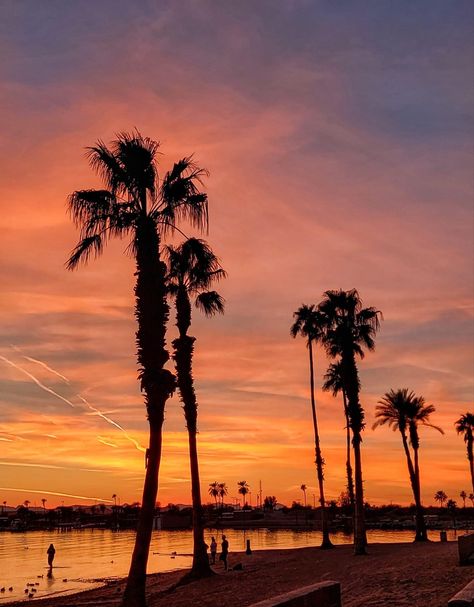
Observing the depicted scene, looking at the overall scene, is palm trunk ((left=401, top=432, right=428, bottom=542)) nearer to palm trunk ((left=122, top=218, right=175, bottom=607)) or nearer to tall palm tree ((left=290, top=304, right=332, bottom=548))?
tall palm tree ((left=290, top=304, right=332, bottom=548))

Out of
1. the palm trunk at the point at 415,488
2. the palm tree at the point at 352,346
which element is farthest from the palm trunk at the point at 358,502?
the palm trunk at the point at 415,488

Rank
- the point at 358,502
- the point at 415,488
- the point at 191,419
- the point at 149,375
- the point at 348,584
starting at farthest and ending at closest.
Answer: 1. the point at 415,488
2. the point at 358,502
3. the point at 191,419
4. the point at 348,584
5. the point at 149,375

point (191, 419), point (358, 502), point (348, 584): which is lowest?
point (348, 584)

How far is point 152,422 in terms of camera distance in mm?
20656

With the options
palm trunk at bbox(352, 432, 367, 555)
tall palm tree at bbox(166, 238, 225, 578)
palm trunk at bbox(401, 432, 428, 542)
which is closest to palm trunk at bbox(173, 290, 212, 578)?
tall palm tree at bbox(166, 238, 225, 578)

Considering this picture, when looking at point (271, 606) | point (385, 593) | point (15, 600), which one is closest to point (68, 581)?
point (15, 600)

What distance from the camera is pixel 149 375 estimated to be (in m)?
20.7

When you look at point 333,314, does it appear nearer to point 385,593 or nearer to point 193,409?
point 193,409

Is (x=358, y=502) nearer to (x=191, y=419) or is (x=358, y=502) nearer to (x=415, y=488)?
(x=191, y=419)

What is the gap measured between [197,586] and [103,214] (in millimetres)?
17084

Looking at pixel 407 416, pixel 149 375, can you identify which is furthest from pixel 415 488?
pixel 149 375

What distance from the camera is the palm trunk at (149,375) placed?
19.7 m

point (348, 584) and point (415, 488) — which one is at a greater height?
point (415, 488)

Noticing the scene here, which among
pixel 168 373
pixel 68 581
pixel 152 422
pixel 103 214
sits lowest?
pixel 68 581
